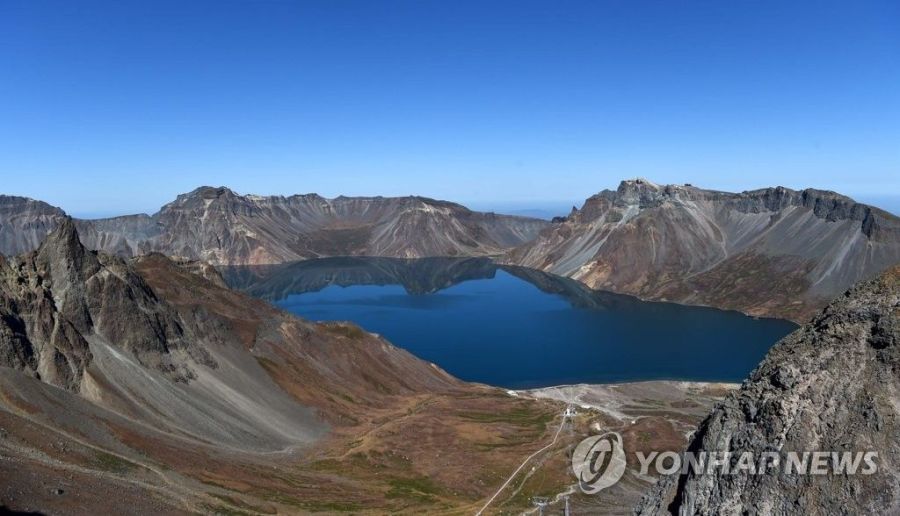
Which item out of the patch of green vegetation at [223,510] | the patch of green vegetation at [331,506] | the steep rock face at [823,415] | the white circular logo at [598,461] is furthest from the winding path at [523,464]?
the steep rock face at [823,415]

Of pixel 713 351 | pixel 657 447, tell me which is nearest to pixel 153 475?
pixel 657 447

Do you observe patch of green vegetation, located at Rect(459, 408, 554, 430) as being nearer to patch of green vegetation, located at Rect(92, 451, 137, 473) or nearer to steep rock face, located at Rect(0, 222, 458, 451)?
steep rock face, located at Rect(0, 222, 458, 451)

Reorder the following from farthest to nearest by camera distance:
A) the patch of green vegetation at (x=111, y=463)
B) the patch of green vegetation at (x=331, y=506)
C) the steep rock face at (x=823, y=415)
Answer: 1. the patch of green vegetation at (x=331, y=506)
2. the patch of green vegetation at (x=111, y=463)
3. the steep rock face at (x=823, y=415)

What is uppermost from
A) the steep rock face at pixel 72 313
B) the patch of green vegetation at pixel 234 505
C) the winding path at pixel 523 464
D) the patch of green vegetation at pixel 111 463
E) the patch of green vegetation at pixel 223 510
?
the steep rock face at pixel 72 313

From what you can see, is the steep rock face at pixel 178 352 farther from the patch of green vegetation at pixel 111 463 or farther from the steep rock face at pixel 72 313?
the patch of green vegetation at pixel 111 463

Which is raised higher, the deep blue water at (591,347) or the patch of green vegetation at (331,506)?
the deep blue water at (591,347)

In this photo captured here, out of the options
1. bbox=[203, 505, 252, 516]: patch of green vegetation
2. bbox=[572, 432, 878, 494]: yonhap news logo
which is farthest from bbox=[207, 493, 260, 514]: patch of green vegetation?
bbox=[572, 432, 878, 494]: yonhap news logo

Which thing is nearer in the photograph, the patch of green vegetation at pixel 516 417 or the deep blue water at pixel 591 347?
the patch of green vegetation at pixel 516 417

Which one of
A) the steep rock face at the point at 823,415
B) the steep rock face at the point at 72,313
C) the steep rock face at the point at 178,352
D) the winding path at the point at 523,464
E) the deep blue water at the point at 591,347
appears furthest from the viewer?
the deep blue water at the point at 591,347
